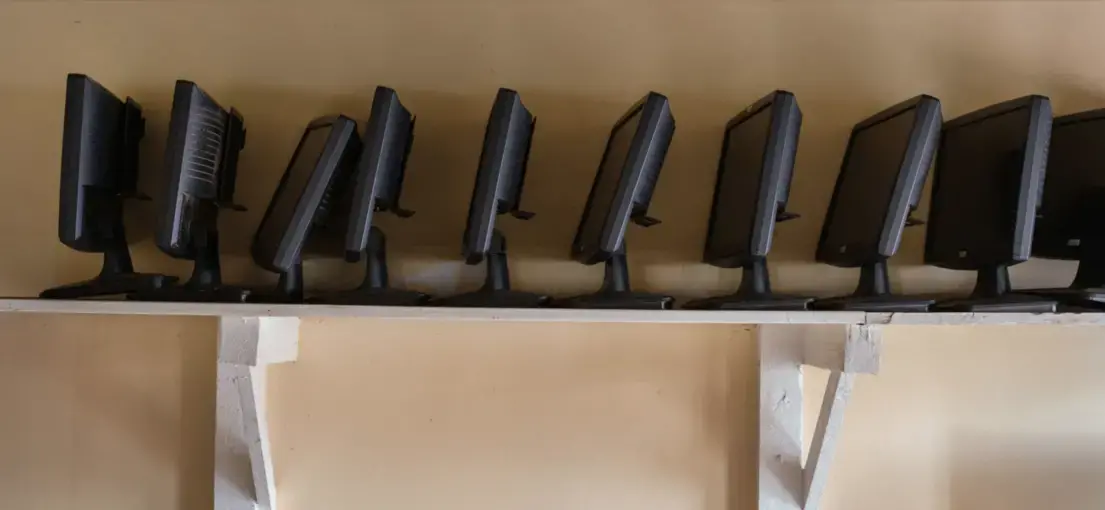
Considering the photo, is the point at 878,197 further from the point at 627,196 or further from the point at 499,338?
the point at 499,338

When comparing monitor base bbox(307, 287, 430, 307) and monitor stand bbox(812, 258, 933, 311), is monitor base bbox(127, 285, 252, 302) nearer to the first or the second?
monitor base bbox(307, 287, 430, 307)

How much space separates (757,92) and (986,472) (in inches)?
23.9

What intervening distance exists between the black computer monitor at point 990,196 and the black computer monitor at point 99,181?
97 centimetres

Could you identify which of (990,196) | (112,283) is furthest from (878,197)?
(112,283)

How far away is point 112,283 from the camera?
885 millimetres

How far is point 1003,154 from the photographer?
86 centimetres

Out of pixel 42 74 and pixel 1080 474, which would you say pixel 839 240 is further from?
pixel 42 74

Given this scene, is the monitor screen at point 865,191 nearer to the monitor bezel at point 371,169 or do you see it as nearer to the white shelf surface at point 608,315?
the white shelf surface at point 608,315

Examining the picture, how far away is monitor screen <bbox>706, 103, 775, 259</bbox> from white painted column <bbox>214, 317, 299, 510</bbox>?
566mm

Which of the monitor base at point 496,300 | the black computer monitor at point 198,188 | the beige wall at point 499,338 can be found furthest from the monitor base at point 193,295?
the monitor base at point 496,300

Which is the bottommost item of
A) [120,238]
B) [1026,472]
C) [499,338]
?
[1026,472]

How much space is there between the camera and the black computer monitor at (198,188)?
0.82 m

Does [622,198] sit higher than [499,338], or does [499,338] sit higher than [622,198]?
[622,198]

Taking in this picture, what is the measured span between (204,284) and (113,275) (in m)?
0.11
